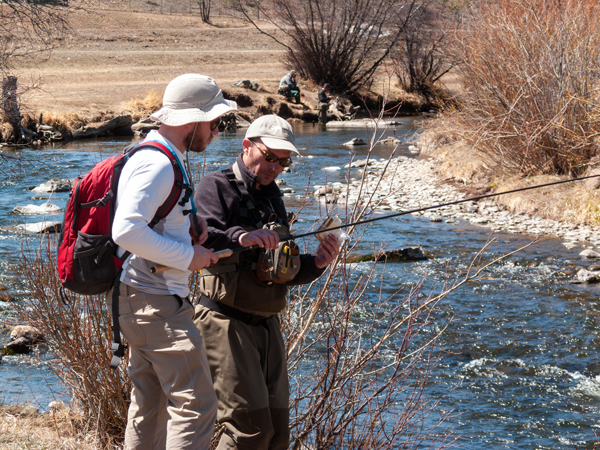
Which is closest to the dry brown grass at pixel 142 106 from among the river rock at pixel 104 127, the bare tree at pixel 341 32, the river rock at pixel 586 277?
the river rock at pixel 104 127

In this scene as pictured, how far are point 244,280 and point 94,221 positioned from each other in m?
0.71

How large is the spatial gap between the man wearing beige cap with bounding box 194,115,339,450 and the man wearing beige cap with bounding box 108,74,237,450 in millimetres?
262

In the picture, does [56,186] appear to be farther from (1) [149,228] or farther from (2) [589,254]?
(1) [149,228]

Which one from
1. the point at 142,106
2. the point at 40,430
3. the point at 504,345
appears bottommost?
the point at 504,345

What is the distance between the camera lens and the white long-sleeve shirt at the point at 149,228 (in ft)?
7.24

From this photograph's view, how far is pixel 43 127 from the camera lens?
19734 mm

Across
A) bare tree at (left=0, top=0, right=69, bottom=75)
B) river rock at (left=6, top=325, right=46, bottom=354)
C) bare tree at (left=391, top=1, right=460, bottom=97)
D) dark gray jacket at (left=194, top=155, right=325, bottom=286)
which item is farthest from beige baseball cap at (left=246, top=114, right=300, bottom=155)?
bare tree at (left=391, top=1, right=460, bottom=97)

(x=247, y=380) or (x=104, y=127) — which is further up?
(x=247, y=380)

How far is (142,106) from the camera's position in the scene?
23.8 meters

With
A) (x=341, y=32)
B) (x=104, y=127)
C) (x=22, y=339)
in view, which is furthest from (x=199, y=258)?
(x=341, y=32)

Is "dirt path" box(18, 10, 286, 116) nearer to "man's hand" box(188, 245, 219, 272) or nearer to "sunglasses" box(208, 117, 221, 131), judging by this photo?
"sunglasses" box(208, 117, 221, 131)

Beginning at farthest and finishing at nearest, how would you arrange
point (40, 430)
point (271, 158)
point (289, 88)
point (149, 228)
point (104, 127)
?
point (289, 88), point (104, 127), point (40, 430), point (271, 158), point (149, 228)

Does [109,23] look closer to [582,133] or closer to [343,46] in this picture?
[343,46]

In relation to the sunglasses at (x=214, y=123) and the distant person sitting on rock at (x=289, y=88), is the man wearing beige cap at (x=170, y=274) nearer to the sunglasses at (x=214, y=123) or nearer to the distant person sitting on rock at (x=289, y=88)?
the sunglasses at (x=214, y=123)
